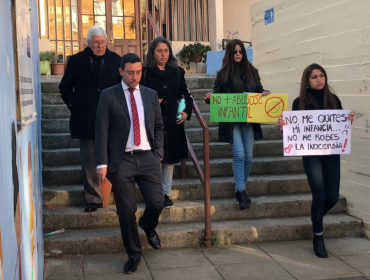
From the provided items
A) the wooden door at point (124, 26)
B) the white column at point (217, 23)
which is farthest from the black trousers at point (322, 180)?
the wooden door at point (124, 26)

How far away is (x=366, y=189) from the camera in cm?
550

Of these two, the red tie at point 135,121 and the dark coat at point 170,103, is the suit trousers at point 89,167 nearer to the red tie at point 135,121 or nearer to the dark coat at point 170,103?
the dark coat at point 170,103

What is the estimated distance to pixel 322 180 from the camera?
4.74 metres

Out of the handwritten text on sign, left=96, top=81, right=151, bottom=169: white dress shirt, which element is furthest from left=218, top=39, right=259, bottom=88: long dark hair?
left=96, top=81, right=151, bottom=169: white dress shirt

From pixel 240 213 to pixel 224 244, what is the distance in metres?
0.50

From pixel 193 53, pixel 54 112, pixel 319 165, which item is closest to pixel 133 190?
pixel 319 165

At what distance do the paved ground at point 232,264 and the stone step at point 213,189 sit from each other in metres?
0.88

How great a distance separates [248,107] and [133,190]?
1708 mm

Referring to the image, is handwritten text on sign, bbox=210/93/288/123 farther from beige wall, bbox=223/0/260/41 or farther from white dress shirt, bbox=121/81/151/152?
beige wall, bbox=223/0/260/41

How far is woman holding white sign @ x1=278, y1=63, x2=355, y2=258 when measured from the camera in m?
4.75

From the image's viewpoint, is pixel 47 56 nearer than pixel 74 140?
No

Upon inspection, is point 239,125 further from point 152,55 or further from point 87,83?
point 87,83

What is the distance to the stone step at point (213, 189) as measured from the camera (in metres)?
5.52

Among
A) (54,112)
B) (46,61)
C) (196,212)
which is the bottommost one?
(196,212)
